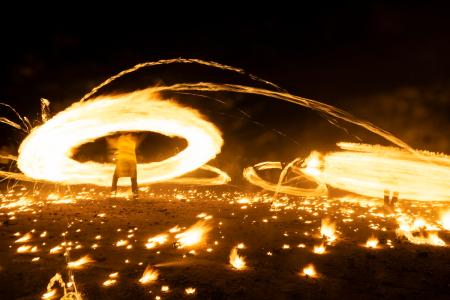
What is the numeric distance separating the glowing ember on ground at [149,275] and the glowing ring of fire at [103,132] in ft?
27.6

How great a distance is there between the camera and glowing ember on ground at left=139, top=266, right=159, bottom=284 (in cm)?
446

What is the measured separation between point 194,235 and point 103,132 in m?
7.15

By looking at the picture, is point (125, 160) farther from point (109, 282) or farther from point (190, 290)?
point (190, 290)

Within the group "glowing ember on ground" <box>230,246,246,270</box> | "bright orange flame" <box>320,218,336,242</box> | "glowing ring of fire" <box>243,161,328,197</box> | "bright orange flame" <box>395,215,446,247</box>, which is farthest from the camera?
"glowing ring of fire" <box>243,161,328,197</box>

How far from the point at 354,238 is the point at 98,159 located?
703 inches

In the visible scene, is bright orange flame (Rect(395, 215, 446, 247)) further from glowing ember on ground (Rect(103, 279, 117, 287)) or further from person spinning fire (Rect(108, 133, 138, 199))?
person spinning fire (Rect(108, 133, 138, 199))

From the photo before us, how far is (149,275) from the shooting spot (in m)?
4.59

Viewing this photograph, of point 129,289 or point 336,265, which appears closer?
point 129,289

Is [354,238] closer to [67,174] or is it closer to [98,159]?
[67,174]

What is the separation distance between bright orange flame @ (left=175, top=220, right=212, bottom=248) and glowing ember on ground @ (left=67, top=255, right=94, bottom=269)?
50.6 inches

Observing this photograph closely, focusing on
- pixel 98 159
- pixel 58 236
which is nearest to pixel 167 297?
pixel 58 236

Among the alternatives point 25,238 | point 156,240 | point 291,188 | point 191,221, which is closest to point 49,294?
point 156,240

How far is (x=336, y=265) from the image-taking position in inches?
202

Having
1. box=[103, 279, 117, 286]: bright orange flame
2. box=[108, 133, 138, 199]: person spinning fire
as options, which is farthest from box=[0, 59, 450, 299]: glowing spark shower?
box=[108, 133, 138, 199]: person spinning fire
